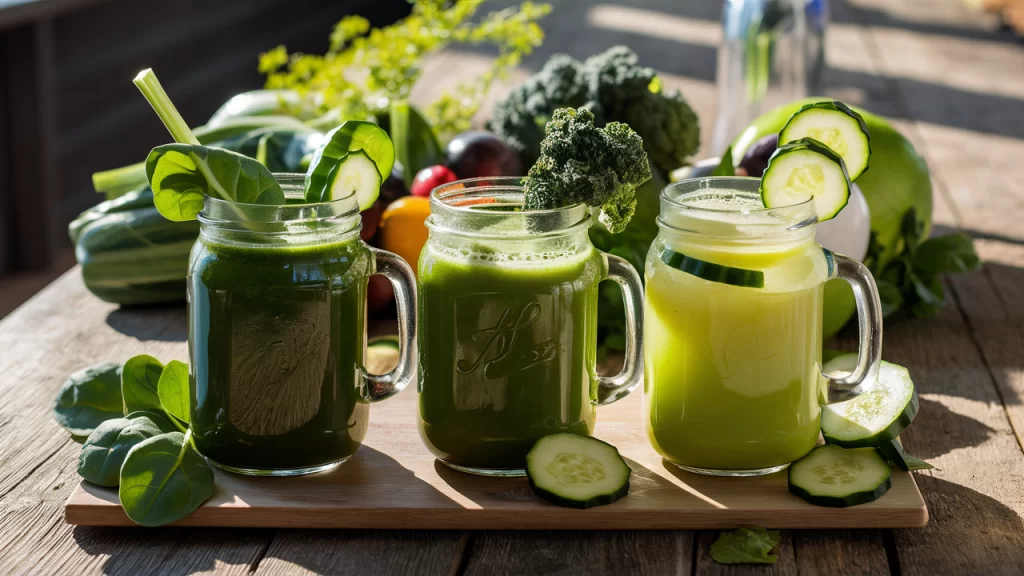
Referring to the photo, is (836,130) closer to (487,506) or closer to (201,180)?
(487,506)

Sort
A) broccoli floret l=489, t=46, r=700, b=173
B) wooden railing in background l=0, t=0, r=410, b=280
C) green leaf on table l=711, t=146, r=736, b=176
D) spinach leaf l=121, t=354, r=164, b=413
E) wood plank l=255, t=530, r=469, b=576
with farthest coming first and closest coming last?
1. wooden railing in background l=0, t=0, r=410, b=280
2. broccoli floret l=489, t=46, r=700, b=173
3. green leaf on table l=711, t=146, r=736, b=176
4. spinach leaf l=121, t=354, r=164, b=413
5. wood plank l=255, t=530, r=469, b=576

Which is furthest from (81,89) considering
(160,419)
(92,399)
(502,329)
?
(502,329)

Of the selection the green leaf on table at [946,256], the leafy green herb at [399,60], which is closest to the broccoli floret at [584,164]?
the green leaf on table at [946,256]

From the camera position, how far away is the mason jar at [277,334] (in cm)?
101

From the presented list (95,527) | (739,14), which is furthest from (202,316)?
(739,14)

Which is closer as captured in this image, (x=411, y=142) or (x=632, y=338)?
(x=632, y=338)

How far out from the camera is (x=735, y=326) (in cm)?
101

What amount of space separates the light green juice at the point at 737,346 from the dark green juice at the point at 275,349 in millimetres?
304

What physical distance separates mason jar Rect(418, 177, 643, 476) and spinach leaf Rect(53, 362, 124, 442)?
37 cm

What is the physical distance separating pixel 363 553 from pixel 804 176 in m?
0.53

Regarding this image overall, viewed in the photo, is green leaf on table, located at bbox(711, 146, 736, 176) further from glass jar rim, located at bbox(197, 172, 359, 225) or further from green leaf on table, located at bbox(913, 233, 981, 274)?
glass jar rim, located at bbox(197, 172, 359, 225)

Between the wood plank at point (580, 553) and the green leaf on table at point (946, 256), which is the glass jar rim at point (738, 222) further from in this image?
Answer: the green leaf on table at point (946, 256)

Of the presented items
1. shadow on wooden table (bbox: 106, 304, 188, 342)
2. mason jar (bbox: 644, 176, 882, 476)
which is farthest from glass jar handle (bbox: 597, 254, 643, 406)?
shadow on wooden table (bbox: 106, 304, 188, 342)

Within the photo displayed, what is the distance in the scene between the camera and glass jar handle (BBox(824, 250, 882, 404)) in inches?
42.4
